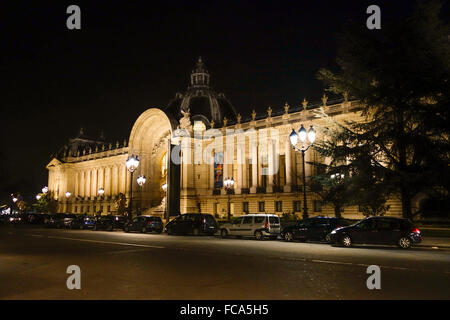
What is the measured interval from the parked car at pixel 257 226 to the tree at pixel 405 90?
6189 mm

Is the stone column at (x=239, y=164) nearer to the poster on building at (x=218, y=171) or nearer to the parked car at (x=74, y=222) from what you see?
the poster on building at (x=218, y=171)

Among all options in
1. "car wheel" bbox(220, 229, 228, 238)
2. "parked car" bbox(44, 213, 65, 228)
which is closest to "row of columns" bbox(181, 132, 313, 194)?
"parked car" bbox(44, 213, 65, 228)

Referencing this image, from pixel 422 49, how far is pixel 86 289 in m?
23.3

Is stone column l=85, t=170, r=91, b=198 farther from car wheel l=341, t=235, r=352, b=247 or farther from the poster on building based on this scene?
car wheel l=341, t=235, r=352, b=247

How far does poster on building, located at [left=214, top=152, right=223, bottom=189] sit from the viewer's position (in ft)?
189

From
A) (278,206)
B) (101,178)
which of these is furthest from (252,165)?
(101,178)

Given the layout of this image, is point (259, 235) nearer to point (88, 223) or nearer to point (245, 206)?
point (88, 223)

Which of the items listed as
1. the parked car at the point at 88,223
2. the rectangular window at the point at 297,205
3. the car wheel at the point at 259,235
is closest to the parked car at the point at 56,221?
the parked car at the point at 88,223

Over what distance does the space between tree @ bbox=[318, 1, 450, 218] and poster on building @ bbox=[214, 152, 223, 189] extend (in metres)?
32.3

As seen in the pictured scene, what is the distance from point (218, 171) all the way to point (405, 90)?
3640 cm

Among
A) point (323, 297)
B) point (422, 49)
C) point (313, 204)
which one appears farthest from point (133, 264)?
point (313, 204)

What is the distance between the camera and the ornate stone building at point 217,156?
47531 mm

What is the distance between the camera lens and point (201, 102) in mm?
65438
